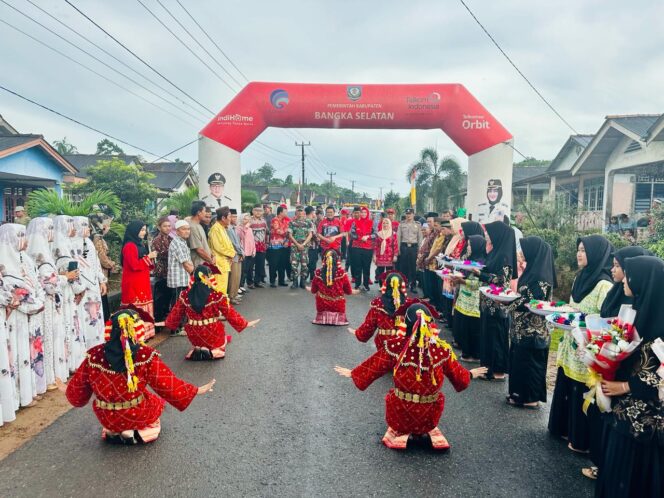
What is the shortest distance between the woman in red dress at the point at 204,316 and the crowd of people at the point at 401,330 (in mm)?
14

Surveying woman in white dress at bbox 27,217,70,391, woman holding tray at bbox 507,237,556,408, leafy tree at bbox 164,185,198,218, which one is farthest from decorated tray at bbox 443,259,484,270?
leafy tree at bbox 164,185,198,218

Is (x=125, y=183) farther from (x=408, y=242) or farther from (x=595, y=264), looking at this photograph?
(x=595, y=264)

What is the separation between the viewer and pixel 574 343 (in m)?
3.70

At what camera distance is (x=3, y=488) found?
325 cm

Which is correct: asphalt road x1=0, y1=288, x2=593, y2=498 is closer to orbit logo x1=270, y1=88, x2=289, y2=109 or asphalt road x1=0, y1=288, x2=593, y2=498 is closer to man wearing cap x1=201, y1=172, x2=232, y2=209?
man wearing cap x1=201, y1=172, x2=232, y2=209

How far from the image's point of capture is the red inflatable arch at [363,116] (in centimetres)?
1193

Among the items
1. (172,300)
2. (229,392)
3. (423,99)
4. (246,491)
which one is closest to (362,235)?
(423,99)

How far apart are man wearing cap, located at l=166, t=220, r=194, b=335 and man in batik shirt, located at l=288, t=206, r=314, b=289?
4.18 metres

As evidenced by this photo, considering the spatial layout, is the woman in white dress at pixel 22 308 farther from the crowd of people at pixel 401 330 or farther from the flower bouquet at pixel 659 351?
the flower bouquet at pixel 659 351

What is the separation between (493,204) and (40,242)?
1013cm

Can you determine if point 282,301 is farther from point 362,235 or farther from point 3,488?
point 3,488

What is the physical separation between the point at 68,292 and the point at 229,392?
212 cm

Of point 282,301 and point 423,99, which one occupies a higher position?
point 423,99

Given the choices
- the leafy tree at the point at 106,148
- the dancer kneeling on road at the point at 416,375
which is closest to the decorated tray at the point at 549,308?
the dancer kneeling on road at the point at 416,375
